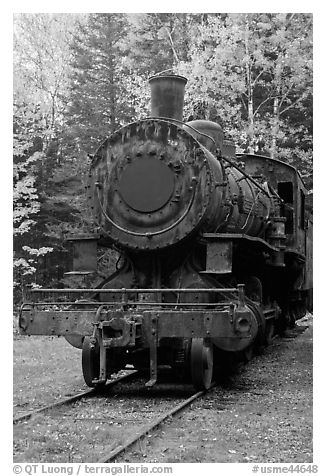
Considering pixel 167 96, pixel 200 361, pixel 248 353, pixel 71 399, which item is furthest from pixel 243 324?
pixel 167 96

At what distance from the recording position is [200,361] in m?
7.80

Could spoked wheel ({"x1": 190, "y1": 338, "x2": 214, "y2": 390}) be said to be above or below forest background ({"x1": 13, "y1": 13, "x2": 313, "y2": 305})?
below

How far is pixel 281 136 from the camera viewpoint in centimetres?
1569

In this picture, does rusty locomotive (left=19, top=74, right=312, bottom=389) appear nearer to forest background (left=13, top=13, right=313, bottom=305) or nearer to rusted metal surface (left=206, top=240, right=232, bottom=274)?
rusted metal surface (left=206, top=240, right=232, bottom=274)

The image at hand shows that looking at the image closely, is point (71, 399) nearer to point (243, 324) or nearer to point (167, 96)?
point (243, 324)

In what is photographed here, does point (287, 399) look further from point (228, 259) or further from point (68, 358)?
point (68, 358)

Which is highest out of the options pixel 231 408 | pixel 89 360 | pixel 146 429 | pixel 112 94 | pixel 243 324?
pixel 112 94

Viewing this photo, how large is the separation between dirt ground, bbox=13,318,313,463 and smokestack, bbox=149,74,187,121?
3.83 m

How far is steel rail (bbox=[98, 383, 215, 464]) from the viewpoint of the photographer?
5.26 m

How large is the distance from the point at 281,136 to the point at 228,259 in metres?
8.21

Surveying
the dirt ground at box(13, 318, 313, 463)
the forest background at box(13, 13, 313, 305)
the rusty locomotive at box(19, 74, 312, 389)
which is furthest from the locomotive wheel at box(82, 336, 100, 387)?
the forest background at box(13, 13, 313, 305)

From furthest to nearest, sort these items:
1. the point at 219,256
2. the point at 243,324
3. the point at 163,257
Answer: the point at 163,257, the point at 219,256, the point at 243,324

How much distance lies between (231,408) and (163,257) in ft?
Answer: 7.39
